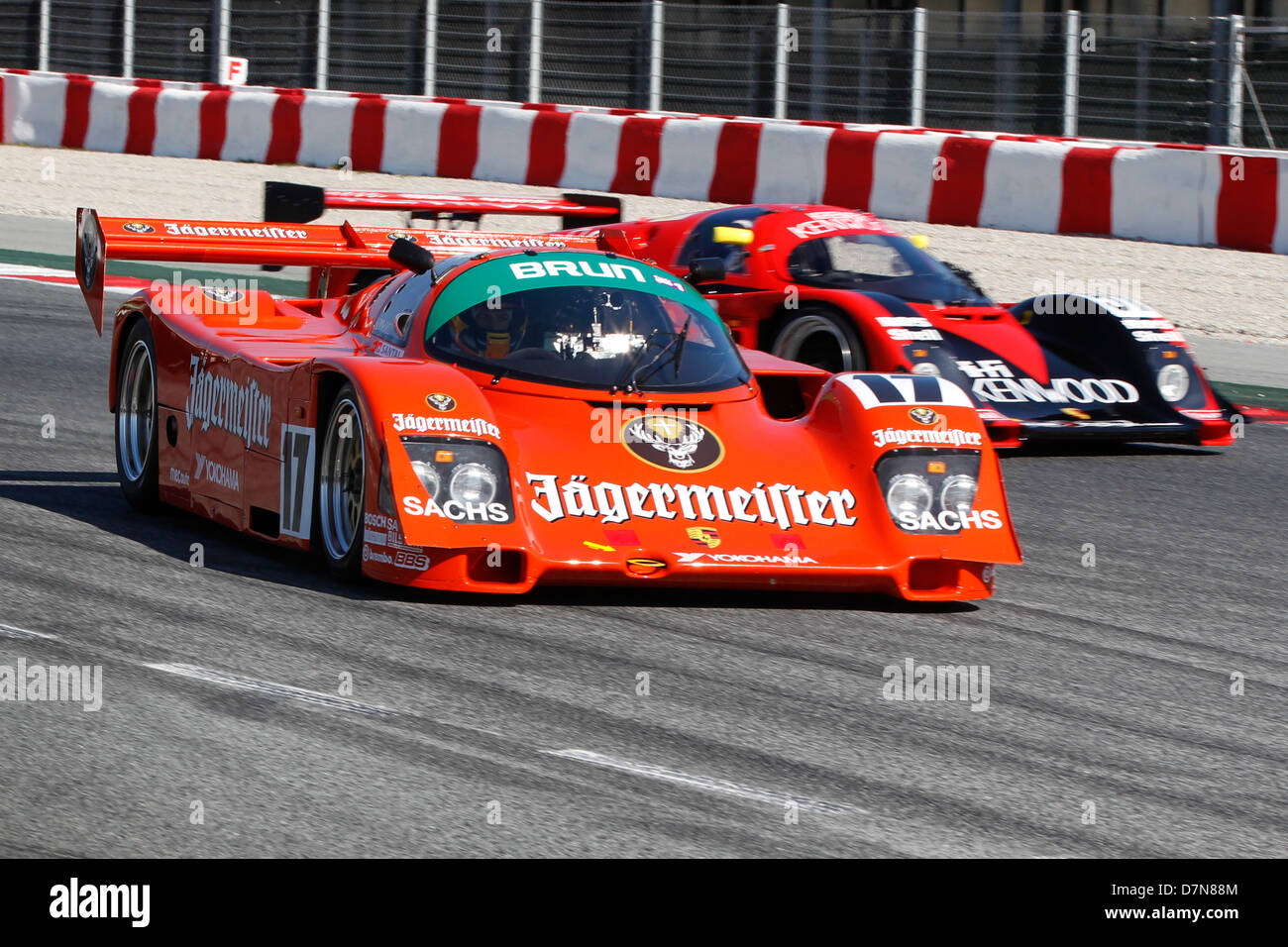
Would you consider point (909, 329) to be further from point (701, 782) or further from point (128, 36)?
point (128, 36)

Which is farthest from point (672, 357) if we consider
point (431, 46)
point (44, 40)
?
point (44, 40)

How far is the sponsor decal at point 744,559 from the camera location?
6.46 m

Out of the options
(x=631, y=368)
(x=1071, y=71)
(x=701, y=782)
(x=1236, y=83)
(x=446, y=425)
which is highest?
(x=1071, y=71)

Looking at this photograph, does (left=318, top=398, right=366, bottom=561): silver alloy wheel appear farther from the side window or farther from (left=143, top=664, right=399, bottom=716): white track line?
the side window

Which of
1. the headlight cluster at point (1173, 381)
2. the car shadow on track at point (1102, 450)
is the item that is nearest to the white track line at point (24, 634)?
the car shadow on track at point (1102, 450)

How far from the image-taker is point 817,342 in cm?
1051

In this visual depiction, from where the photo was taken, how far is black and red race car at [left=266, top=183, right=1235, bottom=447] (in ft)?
33.0

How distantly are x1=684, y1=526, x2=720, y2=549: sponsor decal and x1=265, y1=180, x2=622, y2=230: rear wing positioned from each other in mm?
3778

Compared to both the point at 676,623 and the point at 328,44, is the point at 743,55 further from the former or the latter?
the point at 676,623

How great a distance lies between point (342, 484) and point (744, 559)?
134cm

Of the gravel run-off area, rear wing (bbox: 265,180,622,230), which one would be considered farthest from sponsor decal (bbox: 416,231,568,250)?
the gravel run-off area

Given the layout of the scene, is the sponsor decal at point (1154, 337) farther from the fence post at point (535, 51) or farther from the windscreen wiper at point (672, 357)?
the fence post at point (535, 51)
